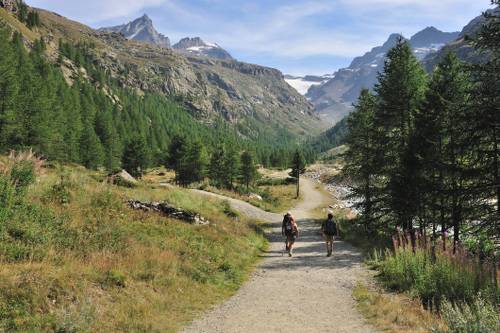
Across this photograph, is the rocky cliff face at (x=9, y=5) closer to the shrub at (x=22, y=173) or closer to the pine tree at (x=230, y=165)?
the pine tree at (x=230, y=165)

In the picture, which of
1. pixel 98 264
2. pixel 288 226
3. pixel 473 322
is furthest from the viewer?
pixel 288 226

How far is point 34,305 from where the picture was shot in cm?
717

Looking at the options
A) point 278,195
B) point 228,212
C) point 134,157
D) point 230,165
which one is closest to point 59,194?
Result: point 228,212

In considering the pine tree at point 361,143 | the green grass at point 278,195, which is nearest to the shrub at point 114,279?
the pine tree at point 361,143

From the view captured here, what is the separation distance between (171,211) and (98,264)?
29.5 ft

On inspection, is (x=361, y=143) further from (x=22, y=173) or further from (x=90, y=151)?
(x=90, y=151)

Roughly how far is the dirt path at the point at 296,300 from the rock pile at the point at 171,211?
3.69 meters

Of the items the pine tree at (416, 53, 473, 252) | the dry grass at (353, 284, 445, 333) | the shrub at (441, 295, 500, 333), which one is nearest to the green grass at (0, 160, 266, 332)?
the dry grass at (353, 284, 445, 333)

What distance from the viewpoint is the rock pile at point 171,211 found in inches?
695

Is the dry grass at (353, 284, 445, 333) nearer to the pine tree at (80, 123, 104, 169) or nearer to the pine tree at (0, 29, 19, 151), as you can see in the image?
the pine tree at (0, 29, 19, 151)

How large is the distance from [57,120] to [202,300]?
63.0 m

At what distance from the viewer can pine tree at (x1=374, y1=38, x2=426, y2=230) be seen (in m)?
21.2

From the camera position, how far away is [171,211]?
18.7m

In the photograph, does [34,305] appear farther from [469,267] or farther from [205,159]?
[205,159]
